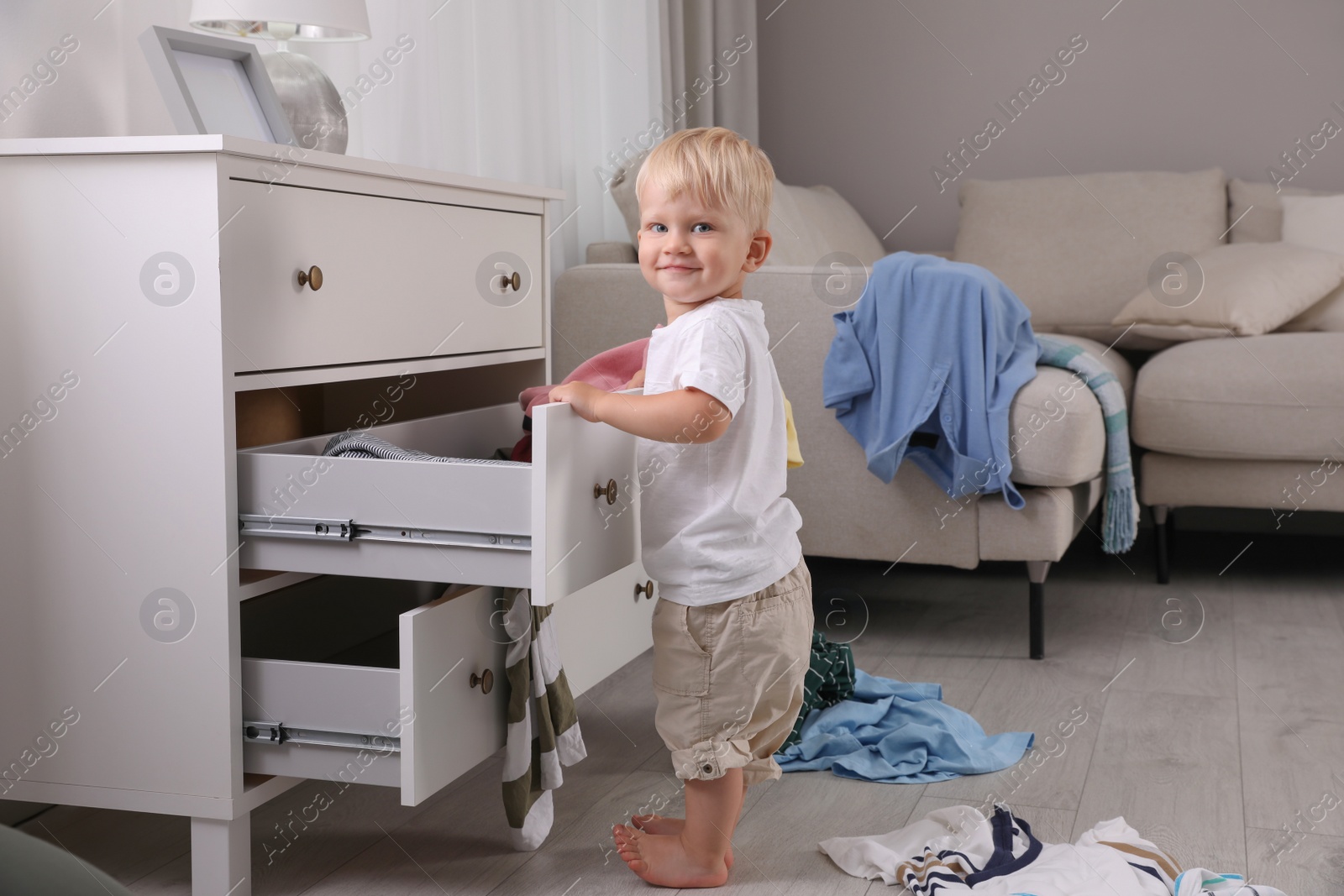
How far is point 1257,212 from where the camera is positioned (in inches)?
123

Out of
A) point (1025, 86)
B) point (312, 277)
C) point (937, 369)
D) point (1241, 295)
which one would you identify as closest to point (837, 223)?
point (1025, 86)

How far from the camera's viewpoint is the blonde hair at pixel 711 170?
1147mm

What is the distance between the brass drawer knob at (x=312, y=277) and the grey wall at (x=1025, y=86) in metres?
2.79

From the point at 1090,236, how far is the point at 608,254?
1418mm

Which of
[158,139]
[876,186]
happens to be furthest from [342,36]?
[876,186]

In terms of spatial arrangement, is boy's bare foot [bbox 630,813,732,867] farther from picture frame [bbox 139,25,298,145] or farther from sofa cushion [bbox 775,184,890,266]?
sofa cushion [bbox 775,184,890,266]

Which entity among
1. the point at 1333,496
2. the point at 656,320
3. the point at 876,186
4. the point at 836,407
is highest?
the point at 876,186

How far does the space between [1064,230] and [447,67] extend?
1.76m

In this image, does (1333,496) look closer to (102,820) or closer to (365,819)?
(365,819)

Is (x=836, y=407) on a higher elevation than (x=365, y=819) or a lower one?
higher

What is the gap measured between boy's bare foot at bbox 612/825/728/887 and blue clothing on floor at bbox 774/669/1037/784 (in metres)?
0.34

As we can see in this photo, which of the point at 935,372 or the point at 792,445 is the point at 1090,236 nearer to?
the point at 935,372

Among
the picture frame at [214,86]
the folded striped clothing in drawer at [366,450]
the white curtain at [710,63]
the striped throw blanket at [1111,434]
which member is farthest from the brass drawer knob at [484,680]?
the white curtain at [710,63]

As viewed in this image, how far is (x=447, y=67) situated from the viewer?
2129 mm
